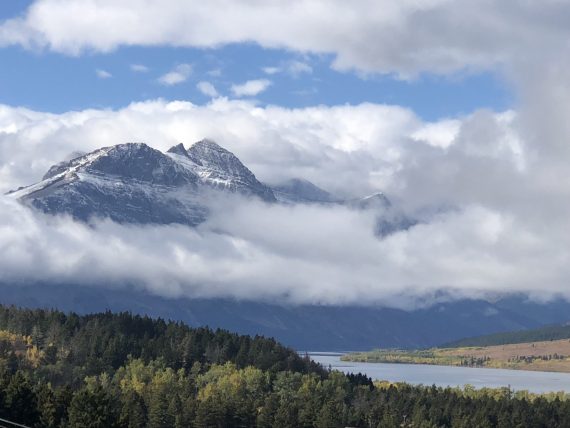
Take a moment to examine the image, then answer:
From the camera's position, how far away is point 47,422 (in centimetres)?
16625

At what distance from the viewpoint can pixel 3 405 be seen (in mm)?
165375

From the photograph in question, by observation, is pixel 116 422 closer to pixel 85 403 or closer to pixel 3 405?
pixel 85 403

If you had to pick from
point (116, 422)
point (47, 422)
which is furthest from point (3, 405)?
point (116, 422)

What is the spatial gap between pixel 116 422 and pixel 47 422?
12.5 m

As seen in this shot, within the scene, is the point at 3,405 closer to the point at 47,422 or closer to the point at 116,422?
the point at 47,422

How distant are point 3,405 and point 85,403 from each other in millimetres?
15396

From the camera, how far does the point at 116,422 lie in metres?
162

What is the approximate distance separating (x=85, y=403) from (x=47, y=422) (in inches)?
423

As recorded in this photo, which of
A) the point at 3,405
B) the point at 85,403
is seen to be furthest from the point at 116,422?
the point at 3,405

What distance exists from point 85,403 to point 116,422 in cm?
608

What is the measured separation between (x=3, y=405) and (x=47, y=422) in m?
7.51

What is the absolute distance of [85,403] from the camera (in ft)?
524
